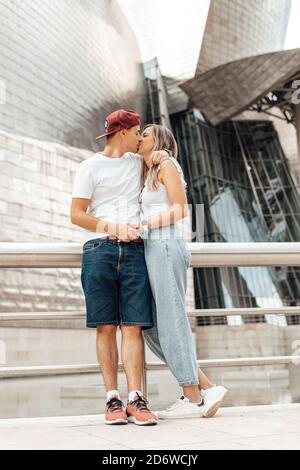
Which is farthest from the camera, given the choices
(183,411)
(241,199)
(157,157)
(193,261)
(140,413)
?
(241,199)

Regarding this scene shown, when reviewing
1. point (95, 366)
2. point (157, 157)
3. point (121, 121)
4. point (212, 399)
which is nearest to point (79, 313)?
point (95, 366)

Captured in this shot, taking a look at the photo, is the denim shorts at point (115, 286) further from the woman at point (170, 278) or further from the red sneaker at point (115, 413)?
the red sneaker at point (115, 413)

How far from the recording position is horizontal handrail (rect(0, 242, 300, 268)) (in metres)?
2.81

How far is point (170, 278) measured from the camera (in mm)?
2615

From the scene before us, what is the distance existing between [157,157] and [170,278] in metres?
0.62

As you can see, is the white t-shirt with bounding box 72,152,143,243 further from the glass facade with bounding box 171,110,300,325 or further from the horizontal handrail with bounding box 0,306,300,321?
the glass facade with bounding box 171,110,300,325

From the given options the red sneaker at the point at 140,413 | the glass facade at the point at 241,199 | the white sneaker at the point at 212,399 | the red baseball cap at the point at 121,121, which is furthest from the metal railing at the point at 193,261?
the glass facade at the point at 241,199

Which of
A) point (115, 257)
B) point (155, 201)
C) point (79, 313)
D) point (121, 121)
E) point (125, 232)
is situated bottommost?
point (79, 313)

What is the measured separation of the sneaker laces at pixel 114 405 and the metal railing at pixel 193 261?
0.74 ft

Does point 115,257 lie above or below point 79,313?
above

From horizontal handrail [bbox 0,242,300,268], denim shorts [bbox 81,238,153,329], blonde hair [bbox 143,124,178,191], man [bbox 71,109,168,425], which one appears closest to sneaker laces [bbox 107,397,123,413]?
man [bbox 71,109,168,425]

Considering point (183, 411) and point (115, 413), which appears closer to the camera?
point (115, 413)

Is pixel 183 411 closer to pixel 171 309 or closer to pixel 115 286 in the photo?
pixel 171 309
